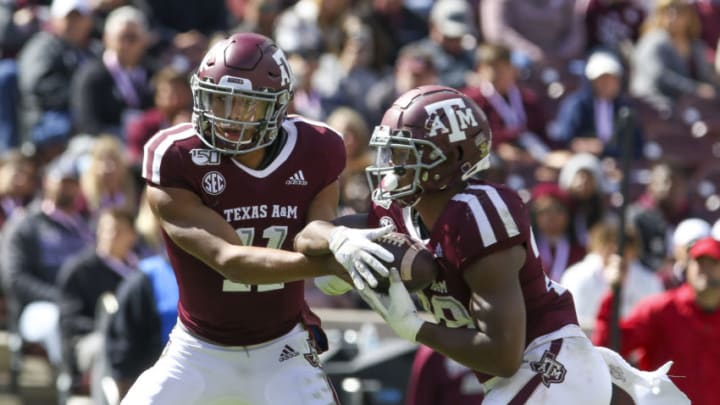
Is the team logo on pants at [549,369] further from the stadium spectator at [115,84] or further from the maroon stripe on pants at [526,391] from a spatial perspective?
the stadium spectator at [115,84]

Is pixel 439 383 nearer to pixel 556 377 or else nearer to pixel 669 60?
pixel 556 377

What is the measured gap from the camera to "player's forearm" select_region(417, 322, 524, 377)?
454cm

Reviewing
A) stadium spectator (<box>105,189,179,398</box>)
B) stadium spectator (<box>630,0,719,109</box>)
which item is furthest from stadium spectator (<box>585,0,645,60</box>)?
stadium spectator (<box>105,189,179,398</box>)

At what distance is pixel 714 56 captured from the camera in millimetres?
12797

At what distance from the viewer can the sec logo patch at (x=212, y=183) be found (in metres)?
5.26

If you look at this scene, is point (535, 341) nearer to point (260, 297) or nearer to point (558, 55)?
point (260, 297)

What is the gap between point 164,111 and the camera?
9844 millimetres

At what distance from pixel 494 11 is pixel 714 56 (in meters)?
2.14

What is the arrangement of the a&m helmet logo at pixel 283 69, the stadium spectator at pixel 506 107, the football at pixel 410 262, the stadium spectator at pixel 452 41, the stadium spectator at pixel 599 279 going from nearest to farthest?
1. the football at pixel 410 262
2. the a&m helmet logo at pixel 283 69
3. the stadium spectator at pixel 599 279
4. the stadium spectator at pixel 506 107
5. the stadium spectator at pixel 452 41

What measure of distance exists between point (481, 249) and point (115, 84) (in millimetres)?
6138

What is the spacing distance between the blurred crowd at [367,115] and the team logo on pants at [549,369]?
2.91 meters

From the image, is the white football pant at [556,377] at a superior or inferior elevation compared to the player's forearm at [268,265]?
inferior

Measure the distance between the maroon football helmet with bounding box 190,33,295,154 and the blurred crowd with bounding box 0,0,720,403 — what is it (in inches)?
105

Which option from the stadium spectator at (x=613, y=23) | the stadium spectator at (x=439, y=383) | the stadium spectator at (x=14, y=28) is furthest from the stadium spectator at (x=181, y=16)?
the stadium spectator at (x=439, y=383)
